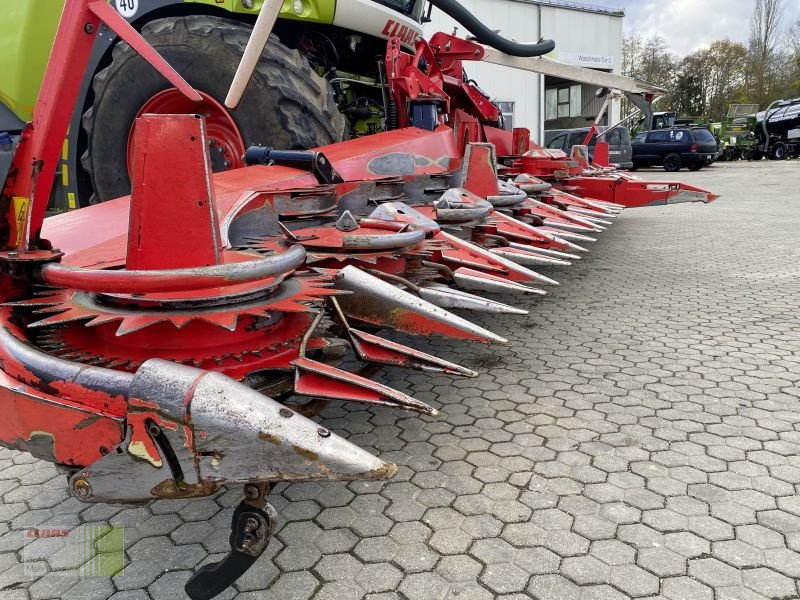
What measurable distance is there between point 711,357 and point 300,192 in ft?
8.26

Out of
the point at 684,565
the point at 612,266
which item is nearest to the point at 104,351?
the point at 684,565

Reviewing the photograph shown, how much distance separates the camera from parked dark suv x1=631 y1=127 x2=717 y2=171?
834 inches

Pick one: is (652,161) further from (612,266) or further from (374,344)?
(374,344)

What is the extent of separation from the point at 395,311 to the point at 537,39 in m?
26.1

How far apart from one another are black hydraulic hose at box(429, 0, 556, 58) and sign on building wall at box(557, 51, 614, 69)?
21174 mm

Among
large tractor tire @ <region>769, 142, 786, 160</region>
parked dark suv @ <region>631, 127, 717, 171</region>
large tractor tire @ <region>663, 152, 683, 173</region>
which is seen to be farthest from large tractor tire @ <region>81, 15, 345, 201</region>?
large tractor tire @ <region>769, 142, 786, 160</region>

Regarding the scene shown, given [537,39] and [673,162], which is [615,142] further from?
[537,39]

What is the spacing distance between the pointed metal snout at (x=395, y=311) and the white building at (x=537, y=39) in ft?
64.5

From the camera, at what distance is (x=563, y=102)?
32125mm

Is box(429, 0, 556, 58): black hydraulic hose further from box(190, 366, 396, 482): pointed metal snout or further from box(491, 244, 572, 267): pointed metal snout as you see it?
box(190, 366, 396, 482): pointed metal snout

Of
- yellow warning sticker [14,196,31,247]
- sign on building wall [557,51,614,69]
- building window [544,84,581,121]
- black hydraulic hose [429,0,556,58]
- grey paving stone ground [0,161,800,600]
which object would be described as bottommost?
grey paving stone ground [0,161,800,600]

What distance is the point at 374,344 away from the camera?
7.01 ft

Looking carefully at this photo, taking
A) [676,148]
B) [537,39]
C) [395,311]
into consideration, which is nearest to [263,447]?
[395,311]

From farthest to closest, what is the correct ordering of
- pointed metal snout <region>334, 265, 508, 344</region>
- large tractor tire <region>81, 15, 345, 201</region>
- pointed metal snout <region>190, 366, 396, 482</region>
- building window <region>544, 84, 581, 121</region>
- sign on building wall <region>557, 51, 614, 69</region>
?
building window <region>544, 84, 581, 121</region> → sign on building wall <region>557, 51, 614, 69</region> → large tractor tire <region>81, 15, 345, 201</region> → pointed metal snout <region>334, 265, 508, 344</region> → pointed metal snout <region>190, 366, 396, 482</region>
